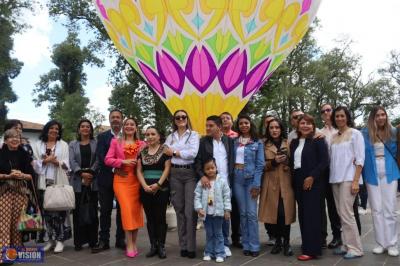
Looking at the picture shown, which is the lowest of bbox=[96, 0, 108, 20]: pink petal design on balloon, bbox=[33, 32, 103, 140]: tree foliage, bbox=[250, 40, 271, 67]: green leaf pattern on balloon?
bbox=[250, 40, 271, 67]: green leaf pattern on balloon

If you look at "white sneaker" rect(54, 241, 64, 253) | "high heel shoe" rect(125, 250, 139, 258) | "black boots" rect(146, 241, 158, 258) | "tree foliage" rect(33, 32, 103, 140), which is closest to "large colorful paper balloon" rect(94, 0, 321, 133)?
"black boots" rect(146, 241, 158, 258)

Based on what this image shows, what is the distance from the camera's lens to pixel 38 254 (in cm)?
486

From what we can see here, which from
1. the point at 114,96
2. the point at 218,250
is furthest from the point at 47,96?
the point at 218,250

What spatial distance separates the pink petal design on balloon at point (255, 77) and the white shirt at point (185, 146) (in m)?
2.39

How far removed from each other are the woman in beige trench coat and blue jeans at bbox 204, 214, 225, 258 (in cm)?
59

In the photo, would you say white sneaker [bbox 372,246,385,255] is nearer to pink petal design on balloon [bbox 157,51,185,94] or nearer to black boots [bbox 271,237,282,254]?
black boots [bbox 271,237,282,254]

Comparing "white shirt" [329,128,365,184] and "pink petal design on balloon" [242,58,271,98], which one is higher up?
"pink petal design on balloon" [242,58,271,98]

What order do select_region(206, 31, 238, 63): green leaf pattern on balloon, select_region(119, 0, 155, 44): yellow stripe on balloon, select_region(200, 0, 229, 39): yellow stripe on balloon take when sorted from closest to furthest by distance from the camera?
select_region(200, 0, 229, 39): yellow stripe on balloon → select_region(206, 31, 238, 63): green leaf pattern on balloon → select_region(119, 0, 155, 44): yellow stripe on balloon

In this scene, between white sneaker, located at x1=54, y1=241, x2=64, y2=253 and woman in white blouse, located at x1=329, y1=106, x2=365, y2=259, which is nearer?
woman in white blouse, located at x1=329, y1=106, x2=365, y2=259

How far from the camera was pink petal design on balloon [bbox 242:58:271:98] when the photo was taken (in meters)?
7.05

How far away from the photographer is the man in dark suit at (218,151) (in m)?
4.85

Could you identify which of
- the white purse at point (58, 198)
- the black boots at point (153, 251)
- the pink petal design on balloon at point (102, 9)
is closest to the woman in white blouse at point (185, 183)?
the black boots at point (153, 251)

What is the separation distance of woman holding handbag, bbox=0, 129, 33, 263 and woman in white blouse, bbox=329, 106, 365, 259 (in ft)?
11.5

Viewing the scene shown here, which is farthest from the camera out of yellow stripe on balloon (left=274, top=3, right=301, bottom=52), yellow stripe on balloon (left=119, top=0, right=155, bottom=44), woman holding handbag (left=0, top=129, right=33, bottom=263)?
yellow stripe on balloon (left=274, top=3, right=301, bottom=52)
